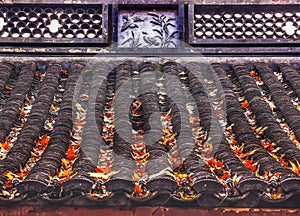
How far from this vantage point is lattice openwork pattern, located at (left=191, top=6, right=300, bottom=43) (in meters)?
9.23

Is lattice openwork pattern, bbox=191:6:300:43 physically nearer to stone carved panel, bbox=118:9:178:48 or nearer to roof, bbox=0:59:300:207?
stone carved panel, bbox=118:9:178:48

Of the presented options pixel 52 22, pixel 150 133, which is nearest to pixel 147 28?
pixel 52 22

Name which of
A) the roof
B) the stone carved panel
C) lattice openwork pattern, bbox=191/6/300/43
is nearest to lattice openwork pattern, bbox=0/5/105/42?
the stone carved panel

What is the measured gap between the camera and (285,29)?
927 centimetres

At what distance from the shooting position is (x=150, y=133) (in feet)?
21.1

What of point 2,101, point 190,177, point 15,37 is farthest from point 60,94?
point 190,177

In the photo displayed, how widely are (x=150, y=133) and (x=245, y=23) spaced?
343 centimetres

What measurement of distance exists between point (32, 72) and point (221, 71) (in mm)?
2233

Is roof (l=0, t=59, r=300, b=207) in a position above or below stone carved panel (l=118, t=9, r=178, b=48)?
below

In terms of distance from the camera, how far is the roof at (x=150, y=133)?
507cm

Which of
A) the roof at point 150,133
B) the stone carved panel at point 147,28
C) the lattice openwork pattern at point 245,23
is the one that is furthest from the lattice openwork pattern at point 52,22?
the lattice openwork pattern at point 245,23

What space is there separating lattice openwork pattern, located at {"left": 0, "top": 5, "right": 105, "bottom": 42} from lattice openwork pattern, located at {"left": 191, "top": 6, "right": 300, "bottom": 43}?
51.8 inches

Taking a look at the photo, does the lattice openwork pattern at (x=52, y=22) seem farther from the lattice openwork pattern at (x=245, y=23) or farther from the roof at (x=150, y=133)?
the lattice openwork pattern at (x=245, y=23)

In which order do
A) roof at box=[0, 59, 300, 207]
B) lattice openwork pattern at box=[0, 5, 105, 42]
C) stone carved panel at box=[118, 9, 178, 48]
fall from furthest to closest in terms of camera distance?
lattice openwork pattern at box=[0, 5, 105, 42], stone carved panel at box=[118, 9, 178, 48], roof at box=[0, 59, 300, 207]
